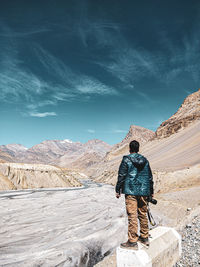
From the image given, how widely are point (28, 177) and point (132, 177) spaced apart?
58.5 metres

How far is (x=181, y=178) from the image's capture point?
113ft

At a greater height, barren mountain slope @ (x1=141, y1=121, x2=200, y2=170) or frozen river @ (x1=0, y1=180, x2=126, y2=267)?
barren mountain slope @ (x1=141, y1=121, x2=200, y2=170)

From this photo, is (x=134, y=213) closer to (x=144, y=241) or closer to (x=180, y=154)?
(x=144, y=241)

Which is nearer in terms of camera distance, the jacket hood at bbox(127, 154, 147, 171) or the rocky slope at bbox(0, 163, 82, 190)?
the jacket hood at bbox(127, 154, 147, 171)

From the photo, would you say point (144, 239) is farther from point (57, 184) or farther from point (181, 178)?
point (57, 184)

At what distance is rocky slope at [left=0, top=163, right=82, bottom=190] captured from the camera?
5134cm

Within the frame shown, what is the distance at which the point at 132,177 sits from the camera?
16.4ft

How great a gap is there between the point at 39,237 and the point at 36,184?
4884 cm

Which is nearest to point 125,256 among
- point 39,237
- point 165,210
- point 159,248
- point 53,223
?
point 159,248

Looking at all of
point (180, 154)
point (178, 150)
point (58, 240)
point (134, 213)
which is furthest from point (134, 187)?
point (178, 150)

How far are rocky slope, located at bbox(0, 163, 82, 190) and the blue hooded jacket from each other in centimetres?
5066

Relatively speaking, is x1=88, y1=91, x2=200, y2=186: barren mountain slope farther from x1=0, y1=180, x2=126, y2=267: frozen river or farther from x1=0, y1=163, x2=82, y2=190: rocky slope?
x1=0, y1=180, x2=126, y2=267: frozen river

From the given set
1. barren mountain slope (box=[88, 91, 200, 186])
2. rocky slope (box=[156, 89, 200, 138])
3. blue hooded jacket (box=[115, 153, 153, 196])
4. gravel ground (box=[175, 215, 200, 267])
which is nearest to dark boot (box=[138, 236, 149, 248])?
blue hooded jacket (box=[115, 153, 153, 196])

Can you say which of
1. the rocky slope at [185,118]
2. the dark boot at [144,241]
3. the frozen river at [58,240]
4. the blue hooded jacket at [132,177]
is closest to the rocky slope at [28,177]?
the frozen river at [58,240]
